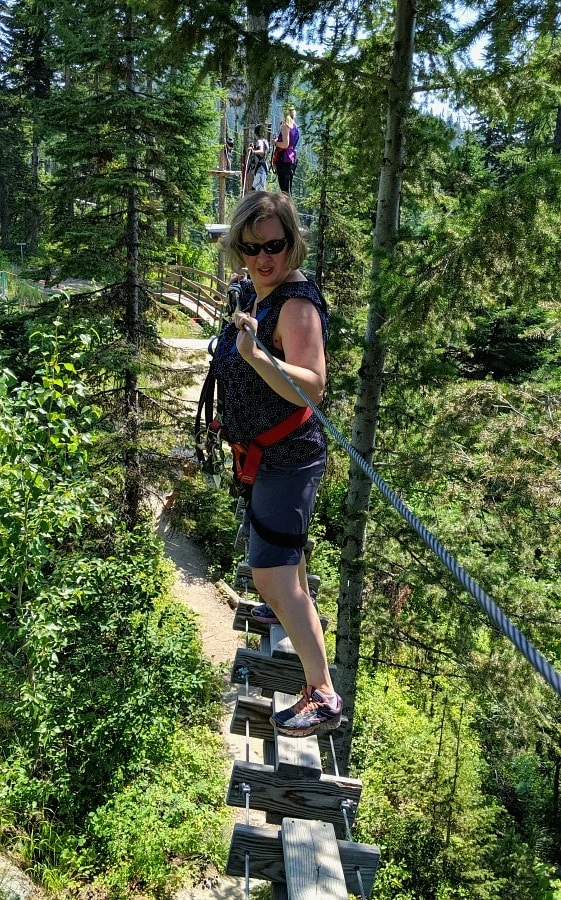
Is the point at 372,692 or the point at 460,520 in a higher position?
the point at 460,520

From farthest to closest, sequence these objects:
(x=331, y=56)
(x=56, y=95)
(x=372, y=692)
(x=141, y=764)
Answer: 1. (x=372, y=692)
2. (x=56, y=95)
3. (x=141, y=764)
4. (x=331, y=56)

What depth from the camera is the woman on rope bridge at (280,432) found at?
94.3 inches

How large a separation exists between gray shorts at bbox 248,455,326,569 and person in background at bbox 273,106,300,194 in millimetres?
5527

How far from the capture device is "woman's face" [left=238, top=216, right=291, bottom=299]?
7.87 feet

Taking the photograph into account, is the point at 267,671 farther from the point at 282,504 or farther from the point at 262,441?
the point at 262,441

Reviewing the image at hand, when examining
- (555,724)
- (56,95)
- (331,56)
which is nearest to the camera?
(331,56)

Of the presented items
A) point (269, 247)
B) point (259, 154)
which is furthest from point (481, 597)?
point (259, 154)

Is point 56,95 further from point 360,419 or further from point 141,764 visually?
point 141,764

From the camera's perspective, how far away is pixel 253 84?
4895 millimetres

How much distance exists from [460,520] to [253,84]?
3.78 metres

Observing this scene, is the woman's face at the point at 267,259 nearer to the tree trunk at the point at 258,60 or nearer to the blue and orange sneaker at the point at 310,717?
the blue and orange sneaker at the point at 310,717

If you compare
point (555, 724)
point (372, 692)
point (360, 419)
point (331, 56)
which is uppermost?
point (331, 56)

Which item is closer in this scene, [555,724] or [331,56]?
[331,56]

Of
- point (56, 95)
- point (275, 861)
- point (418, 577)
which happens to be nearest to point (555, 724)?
point (418, 577)
